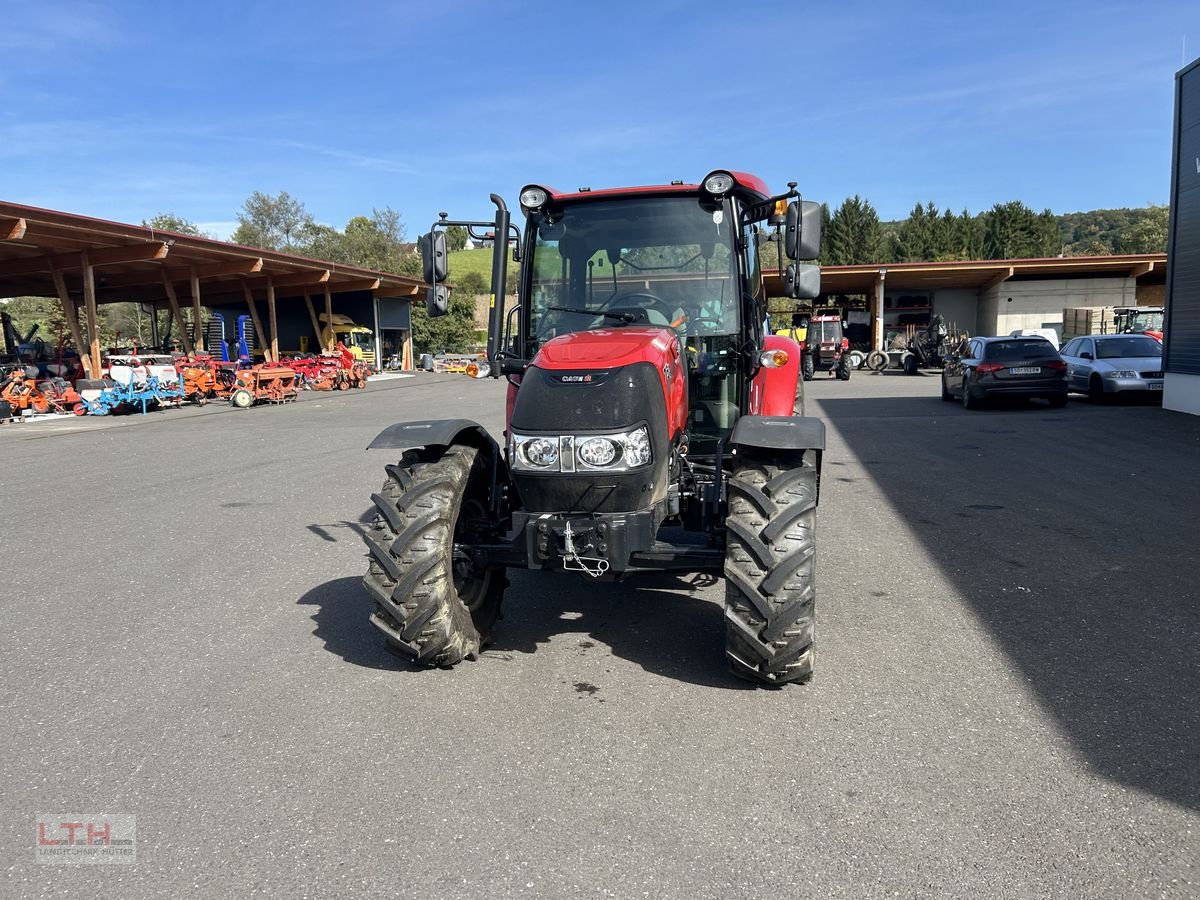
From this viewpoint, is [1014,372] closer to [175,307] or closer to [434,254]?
[434,254]

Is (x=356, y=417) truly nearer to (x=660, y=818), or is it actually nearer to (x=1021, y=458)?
(x=1021, y=458)

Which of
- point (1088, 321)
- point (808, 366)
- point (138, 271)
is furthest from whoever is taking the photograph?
point (1088, 321)

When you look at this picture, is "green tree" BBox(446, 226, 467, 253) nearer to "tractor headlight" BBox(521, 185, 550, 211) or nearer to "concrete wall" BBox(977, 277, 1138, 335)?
"tractor headlight" BBox(521, 185, 550, 211)

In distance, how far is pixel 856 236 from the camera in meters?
80.9

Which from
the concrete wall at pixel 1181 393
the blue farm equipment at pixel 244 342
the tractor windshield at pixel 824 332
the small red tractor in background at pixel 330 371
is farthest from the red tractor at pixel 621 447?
the blue farm equipment at pixel 244 342

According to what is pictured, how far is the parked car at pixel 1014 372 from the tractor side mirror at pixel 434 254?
13.6 m

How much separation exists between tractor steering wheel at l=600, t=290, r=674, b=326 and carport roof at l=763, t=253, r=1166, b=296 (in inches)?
1271

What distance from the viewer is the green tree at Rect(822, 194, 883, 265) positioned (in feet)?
264

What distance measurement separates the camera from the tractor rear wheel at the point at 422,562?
153 inches

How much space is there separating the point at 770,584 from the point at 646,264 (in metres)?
2.43

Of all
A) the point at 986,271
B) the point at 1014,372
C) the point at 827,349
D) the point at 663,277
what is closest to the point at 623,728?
the point at 663,277

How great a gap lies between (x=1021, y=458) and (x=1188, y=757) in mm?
7929

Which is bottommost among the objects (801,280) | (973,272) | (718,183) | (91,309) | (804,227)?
(801,280)

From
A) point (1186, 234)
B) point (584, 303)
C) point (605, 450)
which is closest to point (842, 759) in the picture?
point (605, 450)
